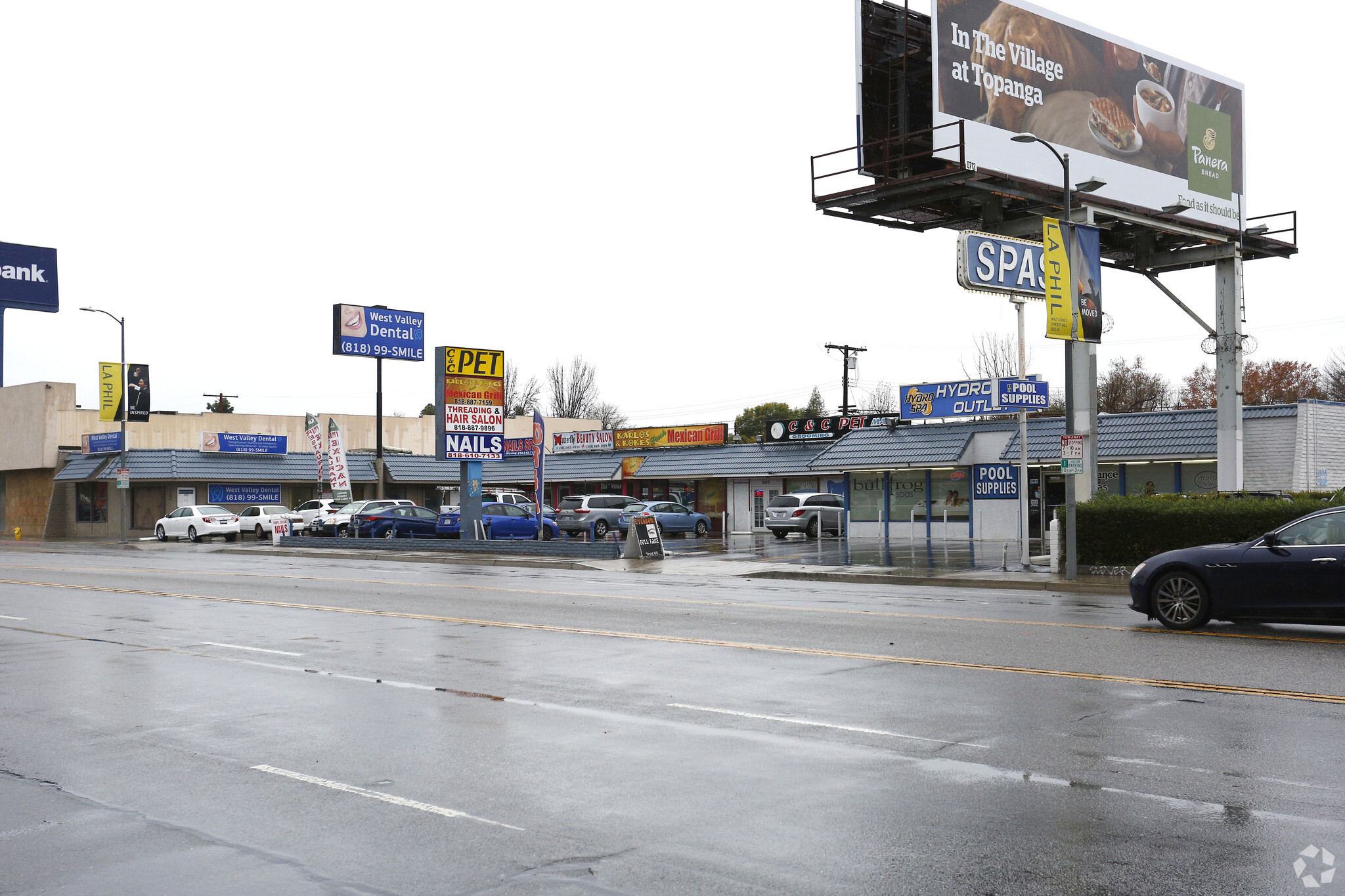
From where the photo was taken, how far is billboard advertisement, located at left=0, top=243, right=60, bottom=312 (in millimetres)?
19797

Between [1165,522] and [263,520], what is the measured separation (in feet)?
125

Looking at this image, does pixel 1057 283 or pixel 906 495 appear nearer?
pixel 1057 283

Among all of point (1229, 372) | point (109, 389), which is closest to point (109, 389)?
point (109, 389)

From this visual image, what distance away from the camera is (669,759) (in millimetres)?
7395

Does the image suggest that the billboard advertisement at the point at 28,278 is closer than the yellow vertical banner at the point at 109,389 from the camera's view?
Yes

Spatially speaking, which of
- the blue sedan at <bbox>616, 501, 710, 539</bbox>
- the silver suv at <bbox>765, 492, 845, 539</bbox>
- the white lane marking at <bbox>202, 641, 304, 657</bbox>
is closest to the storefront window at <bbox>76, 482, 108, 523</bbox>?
the blue sedan at <bbox>616, 501, 710, 539</bbox>

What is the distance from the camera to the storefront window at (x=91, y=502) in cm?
5750

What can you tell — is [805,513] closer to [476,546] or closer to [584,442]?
[476,546]

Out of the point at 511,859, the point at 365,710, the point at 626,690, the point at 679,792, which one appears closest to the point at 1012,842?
the point at 679,792

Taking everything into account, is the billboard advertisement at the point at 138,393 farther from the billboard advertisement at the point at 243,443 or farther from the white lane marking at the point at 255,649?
the white lane marking at the point at 255,649

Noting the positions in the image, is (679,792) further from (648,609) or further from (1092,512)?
(1092,512)

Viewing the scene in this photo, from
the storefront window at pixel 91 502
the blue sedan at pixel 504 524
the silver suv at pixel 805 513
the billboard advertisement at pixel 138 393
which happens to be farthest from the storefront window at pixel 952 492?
the storefront window at pixel 91 502

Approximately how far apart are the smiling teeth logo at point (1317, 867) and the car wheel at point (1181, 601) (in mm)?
8621

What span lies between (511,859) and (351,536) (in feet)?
127
